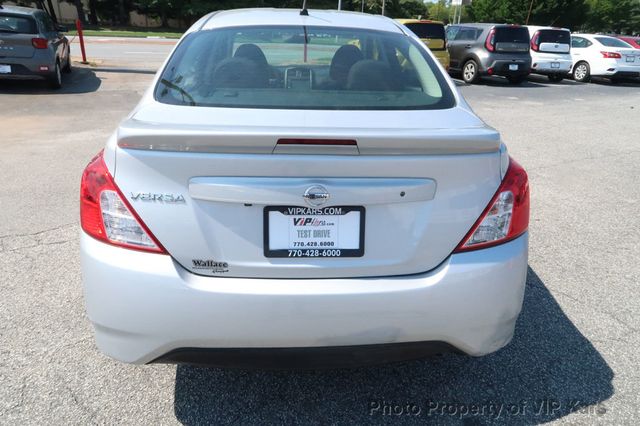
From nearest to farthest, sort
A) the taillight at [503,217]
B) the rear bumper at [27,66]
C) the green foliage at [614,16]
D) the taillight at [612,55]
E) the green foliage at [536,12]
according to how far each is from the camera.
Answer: the taillight at [503,217] → the rear bumper at [27,66] → the taillight at [612,55] → the green foliage at [536,12] → the green foliage at [614,16]

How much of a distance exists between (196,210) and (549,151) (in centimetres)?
698

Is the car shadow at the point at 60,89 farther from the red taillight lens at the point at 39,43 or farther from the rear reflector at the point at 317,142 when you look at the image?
the rear reflector at the point at 317,142

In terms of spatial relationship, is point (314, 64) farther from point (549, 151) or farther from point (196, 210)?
point (549, 151)

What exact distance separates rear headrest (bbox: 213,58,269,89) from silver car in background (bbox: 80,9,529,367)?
1.43 feet

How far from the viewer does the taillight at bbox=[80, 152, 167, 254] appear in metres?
1.95

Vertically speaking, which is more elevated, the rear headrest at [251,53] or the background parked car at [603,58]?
the rear headrest at [251,53]

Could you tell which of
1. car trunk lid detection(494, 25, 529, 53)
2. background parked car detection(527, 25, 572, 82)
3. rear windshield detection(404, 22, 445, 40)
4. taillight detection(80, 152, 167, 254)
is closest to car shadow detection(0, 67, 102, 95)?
rear windshield detection(404, 22, 445, 40)

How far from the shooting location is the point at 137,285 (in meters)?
1.93

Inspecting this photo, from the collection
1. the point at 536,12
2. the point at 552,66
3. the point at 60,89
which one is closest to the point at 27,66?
the point at 60,89

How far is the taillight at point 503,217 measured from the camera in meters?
2.05

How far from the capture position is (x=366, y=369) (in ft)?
8.86

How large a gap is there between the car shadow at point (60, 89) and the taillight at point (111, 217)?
10.1 metres

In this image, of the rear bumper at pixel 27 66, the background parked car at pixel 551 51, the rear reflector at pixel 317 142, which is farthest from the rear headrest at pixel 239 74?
the background parked car at pixel 551 51

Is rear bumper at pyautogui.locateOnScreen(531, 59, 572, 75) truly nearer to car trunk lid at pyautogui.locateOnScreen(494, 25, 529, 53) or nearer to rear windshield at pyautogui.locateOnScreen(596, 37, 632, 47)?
car trunk lid at pyautogui.locateOnScreen(494, 25, 529, 53)
